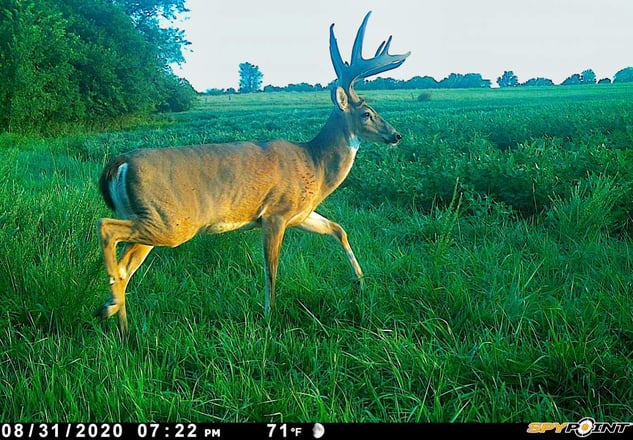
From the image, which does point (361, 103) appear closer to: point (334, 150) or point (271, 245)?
point (334, 150)

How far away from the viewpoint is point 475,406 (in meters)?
2.55

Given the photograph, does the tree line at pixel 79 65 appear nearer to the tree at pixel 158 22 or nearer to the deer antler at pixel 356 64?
the tree at pixel 158 22

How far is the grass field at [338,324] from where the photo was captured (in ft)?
8.48

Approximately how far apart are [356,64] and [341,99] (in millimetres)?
367

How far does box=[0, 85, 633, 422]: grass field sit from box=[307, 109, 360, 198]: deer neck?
0.72 meters

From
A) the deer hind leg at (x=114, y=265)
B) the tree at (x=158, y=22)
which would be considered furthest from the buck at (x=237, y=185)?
the tree at (x=158, y=22)

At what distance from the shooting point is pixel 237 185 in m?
3.98

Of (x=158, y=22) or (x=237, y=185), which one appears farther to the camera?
(x=158, y=22)

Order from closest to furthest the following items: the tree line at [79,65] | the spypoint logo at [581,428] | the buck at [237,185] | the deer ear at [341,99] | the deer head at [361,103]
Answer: the spypoint logo at [581,428] < the buck at [237,185] < the deer ear at [341,99] < the deer head at [361,103] < the tree line at [79,65]
